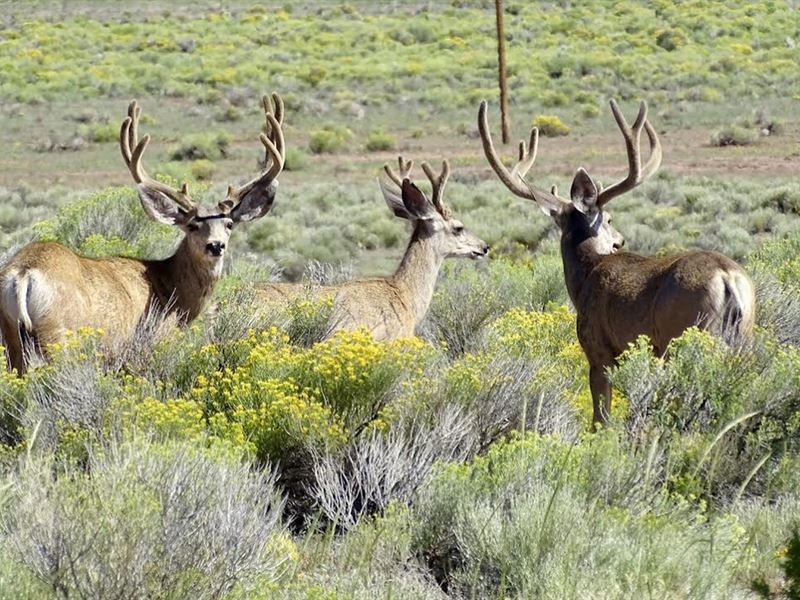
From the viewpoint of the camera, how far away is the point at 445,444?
277 inches

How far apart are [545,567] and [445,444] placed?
1.73m

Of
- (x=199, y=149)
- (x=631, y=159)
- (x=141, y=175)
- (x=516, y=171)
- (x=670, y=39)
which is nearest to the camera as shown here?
(x=631, y=159)

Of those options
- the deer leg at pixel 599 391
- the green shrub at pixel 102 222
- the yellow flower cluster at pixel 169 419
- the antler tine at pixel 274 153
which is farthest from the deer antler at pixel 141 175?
the green shrub at pixel 102 222

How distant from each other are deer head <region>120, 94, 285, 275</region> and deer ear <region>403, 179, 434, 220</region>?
141 centimetres

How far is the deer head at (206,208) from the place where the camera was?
9727 millimetres

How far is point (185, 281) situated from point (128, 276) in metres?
0.47

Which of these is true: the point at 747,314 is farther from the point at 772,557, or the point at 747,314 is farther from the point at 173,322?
the point at 173,322

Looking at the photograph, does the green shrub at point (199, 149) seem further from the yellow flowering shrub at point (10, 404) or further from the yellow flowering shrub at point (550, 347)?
the yellow flowering shrub at point (10, 404)

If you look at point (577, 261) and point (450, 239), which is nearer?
point (577, 261)

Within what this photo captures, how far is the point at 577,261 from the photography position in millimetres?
9852

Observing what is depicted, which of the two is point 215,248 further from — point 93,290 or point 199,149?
point 199,149

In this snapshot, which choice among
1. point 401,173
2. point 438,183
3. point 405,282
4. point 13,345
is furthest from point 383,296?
point 13,345

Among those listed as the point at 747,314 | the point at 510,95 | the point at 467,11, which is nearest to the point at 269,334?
the point at 747,314

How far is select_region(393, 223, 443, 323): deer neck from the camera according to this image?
429 inches
